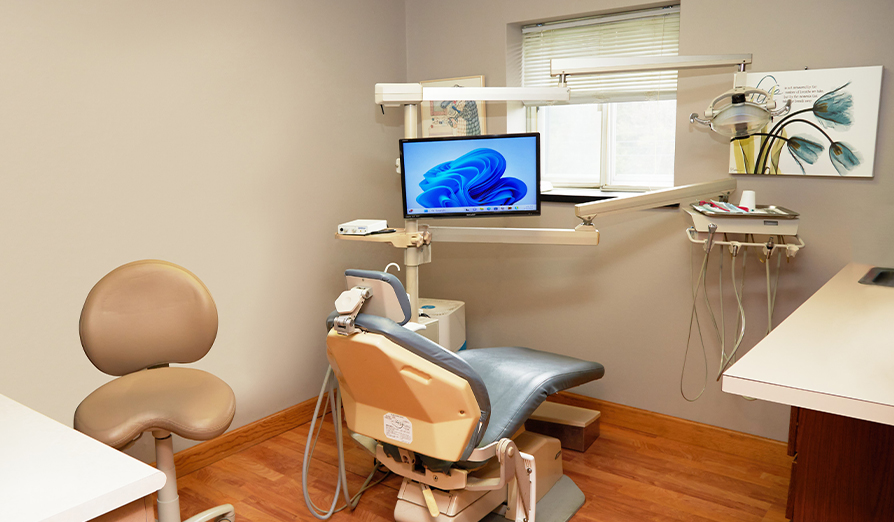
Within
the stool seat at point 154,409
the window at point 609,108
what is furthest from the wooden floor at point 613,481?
the window at point 609,108

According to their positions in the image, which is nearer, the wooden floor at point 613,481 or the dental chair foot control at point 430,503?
the dental chair foot control at point 430,503

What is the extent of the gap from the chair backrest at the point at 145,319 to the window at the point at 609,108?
207 cm

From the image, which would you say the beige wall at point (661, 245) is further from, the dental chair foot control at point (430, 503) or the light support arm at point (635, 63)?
the dental chair foot control at point (430, 503)

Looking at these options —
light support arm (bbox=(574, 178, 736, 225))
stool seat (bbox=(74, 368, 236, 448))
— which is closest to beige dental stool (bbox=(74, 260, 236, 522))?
stool seat (bbox=(74, 368, 236, 448))

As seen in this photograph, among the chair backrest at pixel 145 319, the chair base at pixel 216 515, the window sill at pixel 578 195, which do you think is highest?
the window sill at pixel 578 195

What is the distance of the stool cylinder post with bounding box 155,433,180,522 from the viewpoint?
69.8 inches

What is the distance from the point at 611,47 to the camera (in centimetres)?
311

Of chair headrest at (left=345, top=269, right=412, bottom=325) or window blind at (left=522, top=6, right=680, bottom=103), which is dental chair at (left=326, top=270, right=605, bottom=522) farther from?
window blind at (left=522, top=6, right=680, bottom=103)

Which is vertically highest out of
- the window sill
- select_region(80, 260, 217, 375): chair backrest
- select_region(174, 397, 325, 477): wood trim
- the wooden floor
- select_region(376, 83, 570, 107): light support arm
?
select_region(376, 83, 570, 107): light support arm

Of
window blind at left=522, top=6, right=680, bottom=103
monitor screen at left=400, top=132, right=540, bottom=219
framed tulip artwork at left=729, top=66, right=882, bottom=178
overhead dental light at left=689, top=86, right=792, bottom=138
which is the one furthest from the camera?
window blind at left=522, top=6, right=680, bottom=103

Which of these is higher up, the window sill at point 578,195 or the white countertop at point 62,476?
the window sill at point 578,195

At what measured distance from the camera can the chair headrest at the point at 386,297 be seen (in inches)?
74.9

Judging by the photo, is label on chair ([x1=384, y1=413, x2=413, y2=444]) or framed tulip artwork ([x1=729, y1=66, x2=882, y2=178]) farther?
framed tulip artwork ([x1=729, y1=66, x2=882, y2=178])

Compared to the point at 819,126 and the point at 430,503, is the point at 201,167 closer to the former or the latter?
the point at 430,503
